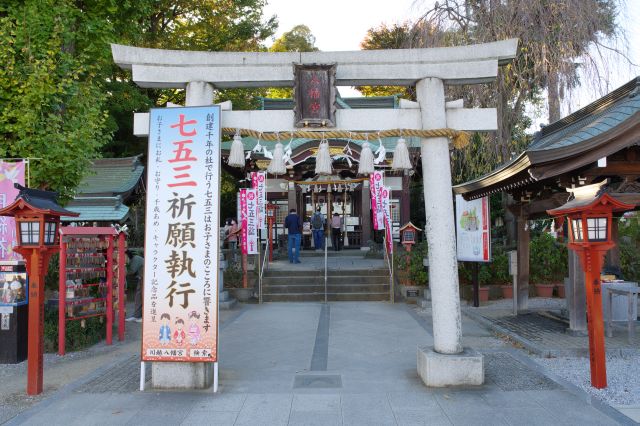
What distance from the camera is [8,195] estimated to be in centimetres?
780

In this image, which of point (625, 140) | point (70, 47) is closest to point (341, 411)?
point (625, 140)

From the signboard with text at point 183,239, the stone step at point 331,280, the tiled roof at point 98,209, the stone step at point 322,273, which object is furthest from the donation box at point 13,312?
the tiled roof at point 98,209

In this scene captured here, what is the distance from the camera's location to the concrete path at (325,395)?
190 inches

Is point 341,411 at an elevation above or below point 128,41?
below

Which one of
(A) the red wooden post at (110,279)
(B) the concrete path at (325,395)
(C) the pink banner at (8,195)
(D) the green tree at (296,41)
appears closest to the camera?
(B) the concrete path at (325,395)

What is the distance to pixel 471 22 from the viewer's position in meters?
12.2

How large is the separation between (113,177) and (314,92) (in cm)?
1279

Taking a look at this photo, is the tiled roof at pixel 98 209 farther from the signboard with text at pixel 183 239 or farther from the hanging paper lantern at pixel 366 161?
the hanging paper lantern at pixel 366 161

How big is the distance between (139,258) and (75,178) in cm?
253

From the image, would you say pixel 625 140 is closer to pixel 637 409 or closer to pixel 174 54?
pixel 637 409

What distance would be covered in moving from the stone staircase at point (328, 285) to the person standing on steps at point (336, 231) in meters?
5.14

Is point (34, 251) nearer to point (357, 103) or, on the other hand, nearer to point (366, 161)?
point (366, 161)

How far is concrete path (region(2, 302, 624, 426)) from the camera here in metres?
4.82

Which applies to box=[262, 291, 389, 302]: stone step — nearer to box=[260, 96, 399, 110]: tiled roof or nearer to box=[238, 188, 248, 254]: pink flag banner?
box=[238, 188, 248, 254]: pink flag banner
